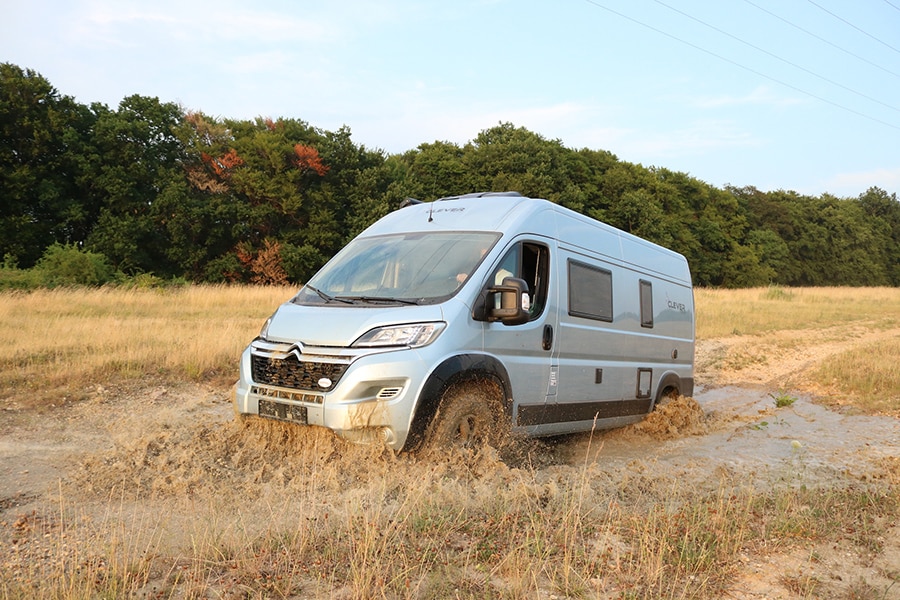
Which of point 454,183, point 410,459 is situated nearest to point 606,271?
point 410,459

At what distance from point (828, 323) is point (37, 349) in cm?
2713

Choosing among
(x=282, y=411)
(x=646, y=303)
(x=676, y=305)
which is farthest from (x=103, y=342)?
(x=676, y=305)

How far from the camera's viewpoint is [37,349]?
10805 mm

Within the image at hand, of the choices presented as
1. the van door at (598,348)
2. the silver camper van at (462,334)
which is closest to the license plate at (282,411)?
the silver camper van at (462,334)

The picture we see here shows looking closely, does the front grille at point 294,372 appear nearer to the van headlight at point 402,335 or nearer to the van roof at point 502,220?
the van headlight at point 402,335

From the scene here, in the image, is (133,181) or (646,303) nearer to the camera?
(646,303)

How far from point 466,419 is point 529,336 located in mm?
1161

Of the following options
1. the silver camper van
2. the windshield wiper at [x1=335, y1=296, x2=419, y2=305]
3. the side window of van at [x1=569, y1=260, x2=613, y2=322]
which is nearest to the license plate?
the silver camper van

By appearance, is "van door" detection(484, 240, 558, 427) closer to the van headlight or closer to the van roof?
the van roof

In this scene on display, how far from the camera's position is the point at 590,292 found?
7.18m

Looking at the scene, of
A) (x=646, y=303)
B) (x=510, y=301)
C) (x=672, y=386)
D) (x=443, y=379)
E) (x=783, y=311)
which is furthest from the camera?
(x=783, y=311)

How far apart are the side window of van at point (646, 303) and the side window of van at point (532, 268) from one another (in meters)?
2.38

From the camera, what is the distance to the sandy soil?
4121 mm

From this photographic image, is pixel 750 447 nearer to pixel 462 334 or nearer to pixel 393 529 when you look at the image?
pixel 462 334
